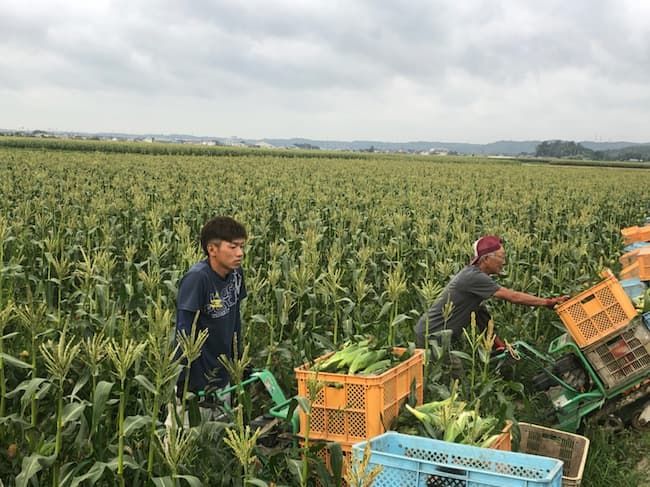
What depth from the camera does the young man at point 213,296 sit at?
4.33 metres

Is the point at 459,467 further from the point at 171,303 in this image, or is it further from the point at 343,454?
the point at 171,303

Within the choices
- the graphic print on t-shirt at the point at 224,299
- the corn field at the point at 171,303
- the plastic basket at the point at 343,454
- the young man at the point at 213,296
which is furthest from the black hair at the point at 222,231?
the plastic basket at the point at 343,454

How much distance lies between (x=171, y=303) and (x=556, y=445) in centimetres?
434

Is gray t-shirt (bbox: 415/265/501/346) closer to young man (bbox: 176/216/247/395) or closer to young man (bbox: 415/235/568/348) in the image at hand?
young man (bbox: 415/235/568/348)

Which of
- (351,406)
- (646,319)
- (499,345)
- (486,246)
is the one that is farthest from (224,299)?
(646,319)

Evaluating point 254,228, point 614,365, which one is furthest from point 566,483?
point 254,228

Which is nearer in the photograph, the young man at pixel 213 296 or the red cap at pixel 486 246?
the young man at pixel 213 296

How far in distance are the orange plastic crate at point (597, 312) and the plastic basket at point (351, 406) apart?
2.10 meters

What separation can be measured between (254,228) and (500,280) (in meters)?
4.48

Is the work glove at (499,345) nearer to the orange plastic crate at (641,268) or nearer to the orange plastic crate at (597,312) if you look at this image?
the orange plastic crate at (597,312)

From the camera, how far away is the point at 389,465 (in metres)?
3.07

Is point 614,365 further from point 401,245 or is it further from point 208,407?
point 401,245

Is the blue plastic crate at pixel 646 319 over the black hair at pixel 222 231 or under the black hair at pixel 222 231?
under

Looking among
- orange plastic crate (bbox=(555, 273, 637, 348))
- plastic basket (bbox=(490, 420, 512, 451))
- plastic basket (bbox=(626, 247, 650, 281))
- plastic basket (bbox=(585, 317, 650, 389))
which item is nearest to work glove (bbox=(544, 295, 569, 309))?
orange plastic crate (bbox=(555, 273, 637, 348))
